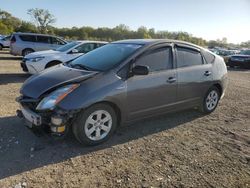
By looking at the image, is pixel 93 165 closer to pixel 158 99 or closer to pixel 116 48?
pixel 158 99

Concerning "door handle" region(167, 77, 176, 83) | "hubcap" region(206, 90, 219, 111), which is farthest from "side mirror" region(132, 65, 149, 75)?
"hubcap" region(206, 90, 219, 111)

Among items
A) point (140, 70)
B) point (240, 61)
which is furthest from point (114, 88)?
point (240, 61)

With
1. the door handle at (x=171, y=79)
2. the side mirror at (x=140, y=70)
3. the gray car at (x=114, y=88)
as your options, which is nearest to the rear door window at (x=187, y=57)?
the gray car at (x=114, y=88)

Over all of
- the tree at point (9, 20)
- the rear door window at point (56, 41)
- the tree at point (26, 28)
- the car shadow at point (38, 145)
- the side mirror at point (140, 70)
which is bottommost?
the car shadow at point (38, 145)

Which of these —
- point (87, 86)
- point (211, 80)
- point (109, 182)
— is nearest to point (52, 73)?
point (87, 86)

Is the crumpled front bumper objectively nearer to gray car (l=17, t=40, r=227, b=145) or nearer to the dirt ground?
gray car (l=17, t=40, r=227, b=145)

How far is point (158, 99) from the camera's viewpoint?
4.82 meters

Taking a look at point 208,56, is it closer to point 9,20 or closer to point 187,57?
point 187,57

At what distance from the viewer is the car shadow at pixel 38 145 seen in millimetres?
3557

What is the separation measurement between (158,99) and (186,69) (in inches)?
38.7

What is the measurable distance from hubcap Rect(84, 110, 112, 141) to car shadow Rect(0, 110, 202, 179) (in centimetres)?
17

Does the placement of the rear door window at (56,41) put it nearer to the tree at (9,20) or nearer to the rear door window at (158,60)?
the rear door window at (158,60)

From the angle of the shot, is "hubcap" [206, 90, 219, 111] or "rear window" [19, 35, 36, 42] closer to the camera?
"hubcap" [206, 90, 219, 111]

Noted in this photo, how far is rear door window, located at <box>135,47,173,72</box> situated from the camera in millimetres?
4664
